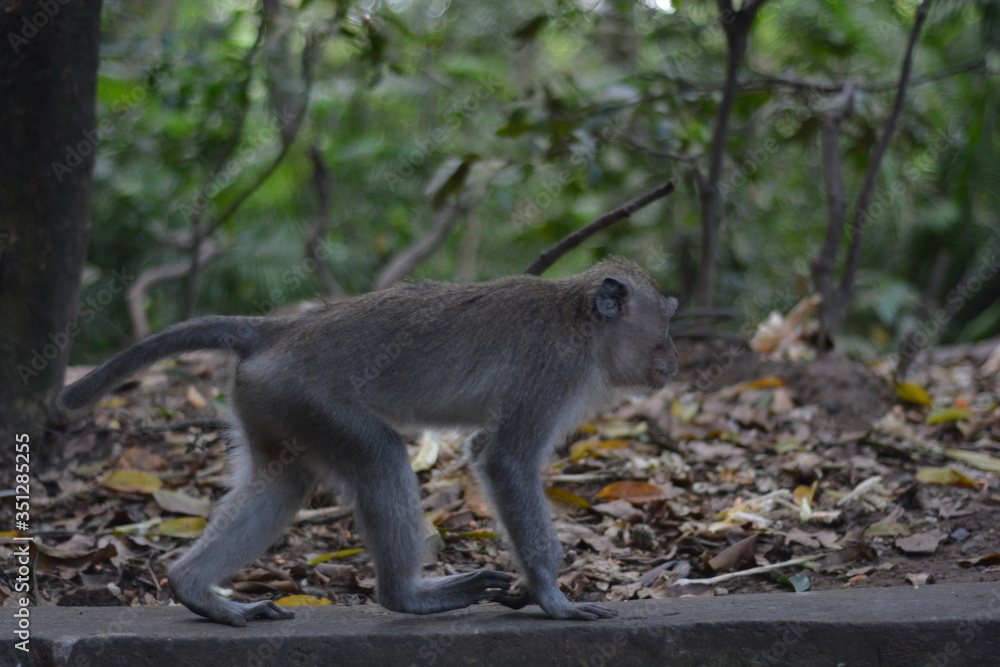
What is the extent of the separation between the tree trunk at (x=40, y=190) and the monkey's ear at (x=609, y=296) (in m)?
2.68

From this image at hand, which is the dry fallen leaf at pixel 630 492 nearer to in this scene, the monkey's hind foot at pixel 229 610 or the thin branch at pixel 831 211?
the monkey's hind foot at pixel 229 610

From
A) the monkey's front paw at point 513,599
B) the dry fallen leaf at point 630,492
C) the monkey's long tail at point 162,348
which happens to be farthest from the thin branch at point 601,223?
the monkey's front paw at point 513,599

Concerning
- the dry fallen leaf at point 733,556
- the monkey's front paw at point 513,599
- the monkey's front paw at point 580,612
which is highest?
the monkey's front paw at point 580,612

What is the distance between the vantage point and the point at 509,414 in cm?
339

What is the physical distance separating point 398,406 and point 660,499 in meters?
1.78

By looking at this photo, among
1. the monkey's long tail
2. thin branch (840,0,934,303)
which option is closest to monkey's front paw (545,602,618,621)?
the monkey's long tail

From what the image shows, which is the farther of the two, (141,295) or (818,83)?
(141,295)

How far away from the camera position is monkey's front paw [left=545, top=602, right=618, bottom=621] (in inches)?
122

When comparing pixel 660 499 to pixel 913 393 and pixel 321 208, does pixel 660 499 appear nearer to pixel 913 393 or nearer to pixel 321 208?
pixel 913 393

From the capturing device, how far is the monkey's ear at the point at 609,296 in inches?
146

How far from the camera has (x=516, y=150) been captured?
239 inches

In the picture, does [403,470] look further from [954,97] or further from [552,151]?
[954,97]

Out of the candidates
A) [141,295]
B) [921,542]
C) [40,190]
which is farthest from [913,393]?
[141,295]

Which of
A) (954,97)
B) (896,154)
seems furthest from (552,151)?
(954,97)
